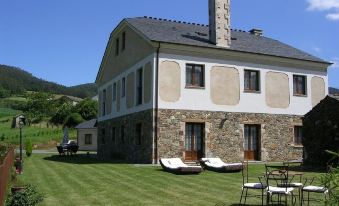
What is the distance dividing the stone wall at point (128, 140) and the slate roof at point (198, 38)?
176 inches

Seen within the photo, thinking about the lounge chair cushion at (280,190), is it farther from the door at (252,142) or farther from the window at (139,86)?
the window at (139,86)

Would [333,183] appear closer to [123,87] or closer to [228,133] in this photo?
[228,133]

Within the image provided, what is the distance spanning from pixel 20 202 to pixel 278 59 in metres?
20.2

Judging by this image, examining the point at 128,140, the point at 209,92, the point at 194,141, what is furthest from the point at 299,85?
the point at 128,140

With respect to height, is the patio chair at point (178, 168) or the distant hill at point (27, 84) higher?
the distant hill at point (27, 84)

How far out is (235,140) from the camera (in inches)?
939

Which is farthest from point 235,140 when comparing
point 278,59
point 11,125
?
point 11,125

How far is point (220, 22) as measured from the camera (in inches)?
968

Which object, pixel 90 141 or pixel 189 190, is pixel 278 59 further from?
pixel 90 141

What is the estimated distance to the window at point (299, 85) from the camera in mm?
26500

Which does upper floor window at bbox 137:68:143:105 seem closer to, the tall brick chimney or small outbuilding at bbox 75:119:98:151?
the tall brick chimney

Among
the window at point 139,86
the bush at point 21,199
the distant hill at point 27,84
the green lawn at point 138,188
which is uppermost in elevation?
the distant hill at point 27,84

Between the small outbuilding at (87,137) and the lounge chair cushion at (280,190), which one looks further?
the small outbuilding at (87,137)

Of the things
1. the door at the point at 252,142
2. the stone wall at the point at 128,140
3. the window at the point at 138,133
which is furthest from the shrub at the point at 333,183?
the door at the point at 252,142
